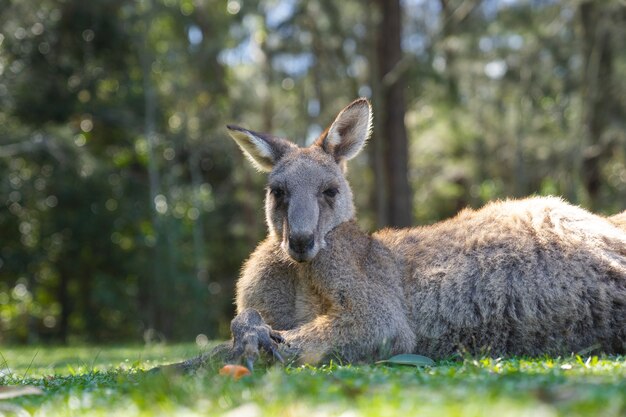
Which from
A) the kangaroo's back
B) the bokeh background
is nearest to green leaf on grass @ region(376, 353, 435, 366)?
the kangaroo's back

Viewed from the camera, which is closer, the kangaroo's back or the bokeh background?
the kangaroo's back

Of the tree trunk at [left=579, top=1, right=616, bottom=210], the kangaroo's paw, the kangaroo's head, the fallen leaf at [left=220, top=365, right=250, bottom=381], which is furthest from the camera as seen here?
the tree trunk at [left=579, top=1, right=616, bottom=210]

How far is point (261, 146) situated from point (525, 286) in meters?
2.81

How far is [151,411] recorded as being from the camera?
3.45 m

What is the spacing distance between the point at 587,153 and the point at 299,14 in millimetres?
9818

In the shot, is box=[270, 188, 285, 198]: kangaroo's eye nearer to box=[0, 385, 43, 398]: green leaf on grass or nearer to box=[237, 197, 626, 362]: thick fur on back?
box=[237, 197, 626, 362]: thick fur on back

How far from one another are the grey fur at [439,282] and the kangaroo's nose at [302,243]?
12 millimetres

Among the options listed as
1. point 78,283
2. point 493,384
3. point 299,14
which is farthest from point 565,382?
point 78,283

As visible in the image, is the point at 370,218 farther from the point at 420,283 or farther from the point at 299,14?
the point at 420,283

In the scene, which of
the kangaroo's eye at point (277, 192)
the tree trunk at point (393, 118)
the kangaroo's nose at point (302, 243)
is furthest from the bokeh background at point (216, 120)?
the kangaroo's nose at point (302, 243)

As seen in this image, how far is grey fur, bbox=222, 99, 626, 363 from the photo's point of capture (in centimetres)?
623

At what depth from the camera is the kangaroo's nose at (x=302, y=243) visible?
638 centimetres

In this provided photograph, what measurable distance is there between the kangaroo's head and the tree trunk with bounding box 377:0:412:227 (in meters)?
12.5

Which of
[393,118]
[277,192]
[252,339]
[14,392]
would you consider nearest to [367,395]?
[14,392]
